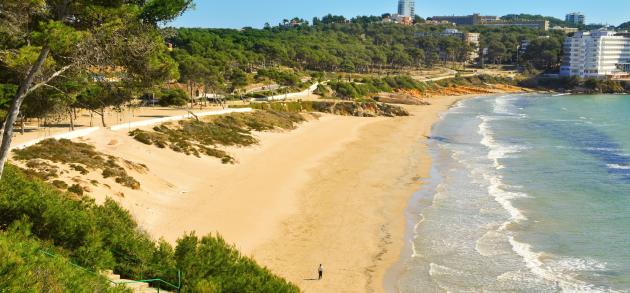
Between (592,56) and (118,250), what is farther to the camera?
(592,56)

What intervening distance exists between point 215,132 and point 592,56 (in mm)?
137971

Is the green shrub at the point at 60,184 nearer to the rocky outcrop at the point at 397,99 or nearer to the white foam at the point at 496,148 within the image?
the white foam at the point at 496,148

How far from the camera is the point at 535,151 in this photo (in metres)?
47.8

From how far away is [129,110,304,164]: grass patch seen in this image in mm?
36750

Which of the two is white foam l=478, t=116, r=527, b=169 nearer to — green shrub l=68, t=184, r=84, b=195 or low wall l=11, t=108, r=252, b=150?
low wall l=11, t=108, r=252, b=150

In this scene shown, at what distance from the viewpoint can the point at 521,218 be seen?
88.5 ft

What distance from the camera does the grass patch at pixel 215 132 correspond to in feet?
121

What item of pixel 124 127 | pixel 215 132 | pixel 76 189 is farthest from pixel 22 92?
pixel 215 132

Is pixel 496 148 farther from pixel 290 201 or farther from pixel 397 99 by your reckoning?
pixel 397 99

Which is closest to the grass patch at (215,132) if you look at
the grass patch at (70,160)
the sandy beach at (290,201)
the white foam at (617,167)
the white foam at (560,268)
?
the sandy beach at (290,201)

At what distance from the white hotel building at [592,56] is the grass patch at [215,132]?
11849 cm

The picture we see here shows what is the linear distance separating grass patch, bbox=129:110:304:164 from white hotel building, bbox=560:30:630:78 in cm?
11849

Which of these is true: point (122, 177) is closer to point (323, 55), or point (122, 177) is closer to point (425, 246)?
point (425, 246)

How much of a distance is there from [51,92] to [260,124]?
83.8ft
